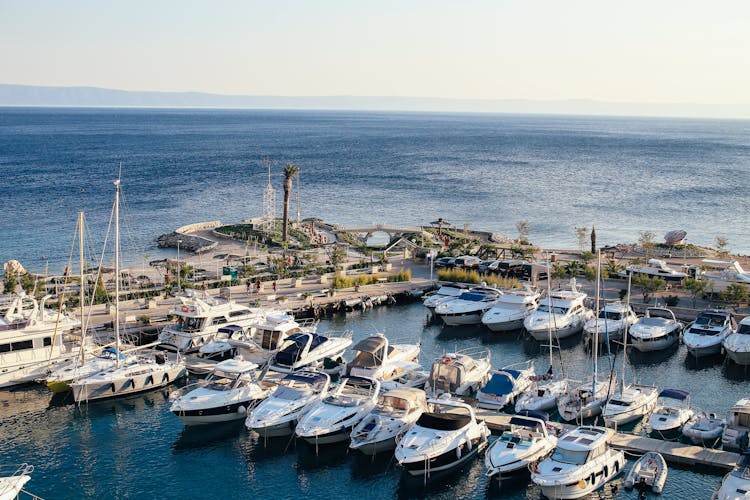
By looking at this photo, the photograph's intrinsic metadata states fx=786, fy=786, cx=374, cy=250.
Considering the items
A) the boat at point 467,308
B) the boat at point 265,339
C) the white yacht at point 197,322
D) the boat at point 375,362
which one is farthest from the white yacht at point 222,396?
the boat at point 467,308

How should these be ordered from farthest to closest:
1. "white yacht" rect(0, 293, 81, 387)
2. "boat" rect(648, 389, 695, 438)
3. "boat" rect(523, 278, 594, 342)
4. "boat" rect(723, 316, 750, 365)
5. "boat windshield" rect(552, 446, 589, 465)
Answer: "boat" rect(523, 278, 594, 342) → "boat" rect(723, 316, 750, 365) → "white yacht" rect(0, 293, 81, 387) → "boat" rect(648, 389, 695, 438) → "boat windshield" rect(552, 446, 589, 465)

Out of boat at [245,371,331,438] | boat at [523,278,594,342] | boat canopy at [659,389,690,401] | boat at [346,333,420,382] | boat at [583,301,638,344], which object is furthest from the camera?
boat at [523,278,594,342]

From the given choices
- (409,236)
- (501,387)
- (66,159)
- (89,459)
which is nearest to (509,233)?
(409,236)

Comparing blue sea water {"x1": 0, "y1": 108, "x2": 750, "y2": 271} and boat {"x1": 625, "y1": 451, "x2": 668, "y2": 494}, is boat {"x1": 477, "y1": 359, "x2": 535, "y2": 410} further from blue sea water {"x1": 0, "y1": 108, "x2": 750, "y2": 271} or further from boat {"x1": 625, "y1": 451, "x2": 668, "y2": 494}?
blue sea water {"x1": 0, "y1": 108, "x2": 750, "y2": 271}

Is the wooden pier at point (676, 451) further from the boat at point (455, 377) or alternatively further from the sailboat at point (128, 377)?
the sailboat at point (128, 377)

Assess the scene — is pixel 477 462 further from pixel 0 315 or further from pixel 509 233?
pixel 509 233

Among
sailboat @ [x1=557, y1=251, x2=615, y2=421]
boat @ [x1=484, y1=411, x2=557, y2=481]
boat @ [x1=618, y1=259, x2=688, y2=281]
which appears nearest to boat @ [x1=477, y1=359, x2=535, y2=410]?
sailboat @ [x1=557, y1=251, x2=615, y2=421]

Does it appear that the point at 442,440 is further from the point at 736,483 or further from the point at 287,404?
the point at 736,483

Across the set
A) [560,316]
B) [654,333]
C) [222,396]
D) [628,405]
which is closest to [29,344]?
[222,396]
